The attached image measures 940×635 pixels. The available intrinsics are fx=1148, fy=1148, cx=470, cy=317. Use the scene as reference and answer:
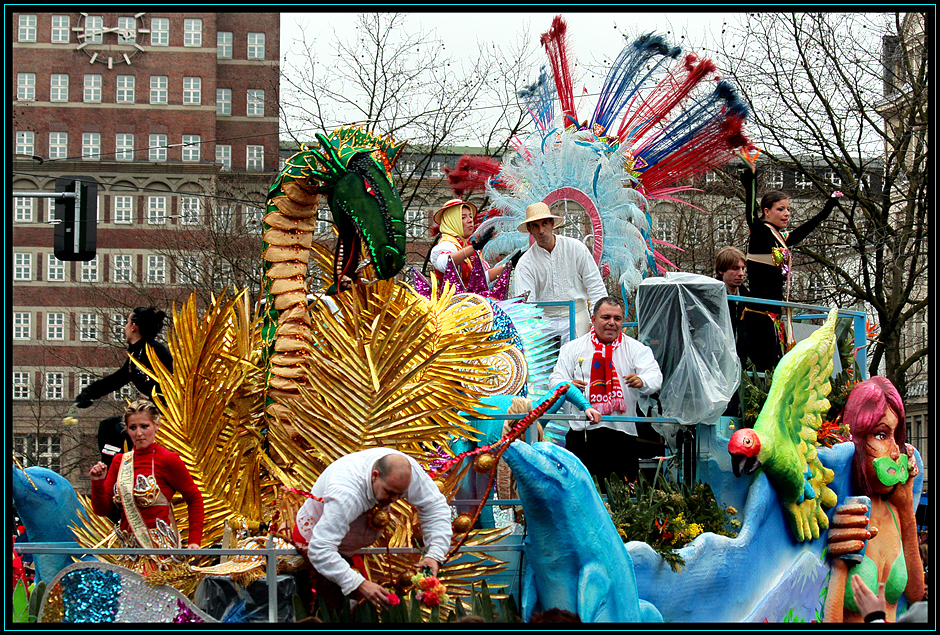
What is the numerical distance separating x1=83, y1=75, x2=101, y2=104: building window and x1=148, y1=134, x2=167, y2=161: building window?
267 cm

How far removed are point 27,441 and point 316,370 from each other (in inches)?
→ 962

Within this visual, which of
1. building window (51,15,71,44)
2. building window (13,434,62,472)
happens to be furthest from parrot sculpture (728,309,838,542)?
building window (51,15,71,44)

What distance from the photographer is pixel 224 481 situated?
6.39 m

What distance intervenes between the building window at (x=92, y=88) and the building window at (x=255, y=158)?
17.0ft

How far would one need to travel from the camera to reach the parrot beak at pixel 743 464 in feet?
22.3

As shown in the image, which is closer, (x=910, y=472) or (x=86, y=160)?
(x=910, y=472)

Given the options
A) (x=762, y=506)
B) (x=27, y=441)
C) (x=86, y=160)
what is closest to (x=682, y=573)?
(x=762, y=506)

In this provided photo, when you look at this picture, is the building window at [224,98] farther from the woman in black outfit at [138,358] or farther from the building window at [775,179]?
the woman in black outfit at [138,358]

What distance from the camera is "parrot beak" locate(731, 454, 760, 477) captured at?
6793 millimetres

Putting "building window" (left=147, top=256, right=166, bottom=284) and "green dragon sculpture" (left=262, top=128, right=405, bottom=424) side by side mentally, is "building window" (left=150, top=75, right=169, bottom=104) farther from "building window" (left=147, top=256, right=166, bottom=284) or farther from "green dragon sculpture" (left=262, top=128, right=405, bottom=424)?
"green dragon sculpture" (left=262, top=128, right=405, bottom=424)

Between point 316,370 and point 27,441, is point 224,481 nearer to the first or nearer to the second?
point 316,370

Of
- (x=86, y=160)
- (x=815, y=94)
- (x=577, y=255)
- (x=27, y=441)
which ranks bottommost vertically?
(x=27, y=441)

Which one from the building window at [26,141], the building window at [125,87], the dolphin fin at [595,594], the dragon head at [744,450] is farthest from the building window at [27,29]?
the dolphin fin at [595,594]

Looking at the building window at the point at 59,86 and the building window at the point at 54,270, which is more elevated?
the building window at the point at 59,86
